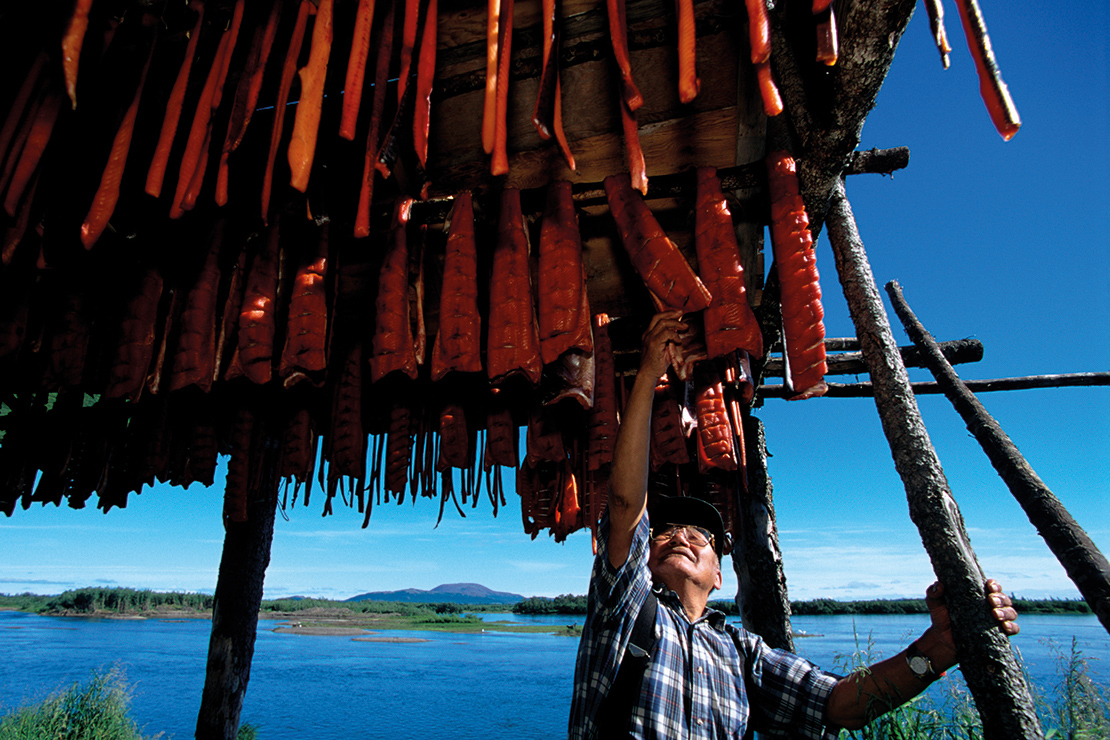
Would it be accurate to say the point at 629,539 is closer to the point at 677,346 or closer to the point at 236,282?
the point at 677,346

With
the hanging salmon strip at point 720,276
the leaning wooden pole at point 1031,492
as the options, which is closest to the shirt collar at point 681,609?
the hanging salmon strip at point 720,276

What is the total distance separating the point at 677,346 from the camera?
213cm

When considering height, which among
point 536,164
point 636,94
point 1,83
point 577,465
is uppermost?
point 1,83

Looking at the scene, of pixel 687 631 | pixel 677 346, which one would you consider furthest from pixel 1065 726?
pixel 677 346

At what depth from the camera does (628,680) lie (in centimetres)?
177

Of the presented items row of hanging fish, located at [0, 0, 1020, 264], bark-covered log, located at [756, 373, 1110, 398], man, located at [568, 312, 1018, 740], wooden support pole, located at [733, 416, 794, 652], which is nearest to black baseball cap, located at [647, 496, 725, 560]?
man, located at [568, 312, 1018, 740]

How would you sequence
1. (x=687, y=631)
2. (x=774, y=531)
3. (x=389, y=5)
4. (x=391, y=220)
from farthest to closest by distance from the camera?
(x=774, y=531) < (x=391, y=220) < (x=389, y=5) < (x=687, y=631)

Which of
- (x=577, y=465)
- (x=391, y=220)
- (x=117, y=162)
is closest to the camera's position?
(x=117, y=162)

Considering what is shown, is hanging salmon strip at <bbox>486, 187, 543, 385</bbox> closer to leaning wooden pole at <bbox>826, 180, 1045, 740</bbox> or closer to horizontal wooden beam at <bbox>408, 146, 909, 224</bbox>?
horizontal wooden beam at <bbox>408, 146, 909, 224</bbox>

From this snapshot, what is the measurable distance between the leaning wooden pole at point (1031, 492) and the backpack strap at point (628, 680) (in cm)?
163

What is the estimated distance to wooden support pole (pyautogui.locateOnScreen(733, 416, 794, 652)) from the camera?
423 centimetres

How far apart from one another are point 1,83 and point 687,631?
419 cm

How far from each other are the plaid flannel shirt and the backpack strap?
0.02 metres

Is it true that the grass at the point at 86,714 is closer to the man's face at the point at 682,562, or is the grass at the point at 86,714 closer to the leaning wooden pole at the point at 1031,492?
the man's face at the point at 682,562
